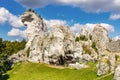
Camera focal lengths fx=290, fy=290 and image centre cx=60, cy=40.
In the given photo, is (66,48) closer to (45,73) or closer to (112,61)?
(45,73)

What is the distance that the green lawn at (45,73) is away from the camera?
82.9 metres

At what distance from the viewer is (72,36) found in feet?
365

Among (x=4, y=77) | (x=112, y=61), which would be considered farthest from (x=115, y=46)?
(x=4, y=77)

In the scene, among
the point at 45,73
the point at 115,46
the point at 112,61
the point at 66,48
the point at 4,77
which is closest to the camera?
the point at 112,61

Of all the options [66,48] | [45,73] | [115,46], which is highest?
[66,48]

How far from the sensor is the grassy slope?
82.9 meters

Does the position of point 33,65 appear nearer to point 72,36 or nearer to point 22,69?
point 22,69

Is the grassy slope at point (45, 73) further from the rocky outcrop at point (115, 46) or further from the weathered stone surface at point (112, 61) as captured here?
the rocky outcrop at point (115, 46)

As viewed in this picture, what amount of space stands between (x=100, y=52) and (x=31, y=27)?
37.5 meters

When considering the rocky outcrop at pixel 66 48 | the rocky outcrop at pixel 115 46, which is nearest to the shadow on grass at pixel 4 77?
the rocky outcrop at pixel 66 48

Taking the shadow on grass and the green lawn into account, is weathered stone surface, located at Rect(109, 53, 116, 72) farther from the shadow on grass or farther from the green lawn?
the shadow on grass

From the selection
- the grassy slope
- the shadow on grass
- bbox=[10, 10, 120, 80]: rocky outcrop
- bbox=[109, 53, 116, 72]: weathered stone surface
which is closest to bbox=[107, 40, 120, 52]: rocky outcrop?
bbox=[109, 53, 116, 72]: weathered stone surface

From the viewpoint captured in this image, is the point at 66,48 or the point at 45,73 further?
the point at 66,48

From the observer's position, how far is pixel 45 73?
301 feet
